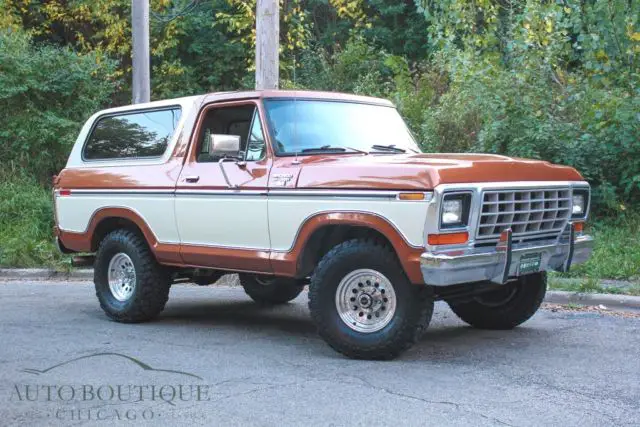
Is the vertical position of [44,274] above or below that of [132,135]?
below

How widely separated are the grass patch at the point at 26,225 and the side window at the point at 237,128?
17.4 ft

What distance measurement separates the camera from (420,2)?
15688 mm

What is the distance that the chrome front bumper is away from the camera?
5906mm

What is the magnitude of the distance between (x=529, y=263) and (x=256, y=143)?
243cm

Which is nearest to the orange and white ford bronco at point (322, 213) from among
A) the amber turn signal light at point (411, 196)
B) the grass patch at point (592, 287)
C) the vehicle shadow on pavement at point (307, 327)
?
the amber turn signal light at point (411, 196)

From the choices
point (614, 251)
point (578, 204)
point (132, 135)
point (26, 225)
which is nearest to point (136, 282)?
point (132, 135)

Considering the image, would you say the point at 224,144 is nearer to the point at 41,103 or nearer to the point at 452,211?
the point at 452,211

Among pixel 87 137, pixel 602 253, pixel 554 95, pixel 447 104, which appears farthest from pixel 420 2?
pixel 87 137

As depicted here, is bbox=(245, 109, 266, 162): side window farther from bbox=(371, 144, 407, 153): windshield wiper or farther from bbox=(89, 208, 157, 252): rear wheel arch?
bbox=(89, 208, 157, 252): rear wheel arch

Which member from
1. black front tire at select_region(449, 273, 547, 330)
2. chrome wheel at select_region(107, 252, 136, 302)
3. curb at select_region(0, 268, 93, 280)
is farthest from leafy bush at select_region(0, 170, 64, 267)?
black front tire at select_region(449, 273, 547, 330)

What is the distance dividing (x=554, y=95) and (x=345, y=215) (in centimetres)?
826

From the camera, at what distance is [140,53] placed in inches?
541

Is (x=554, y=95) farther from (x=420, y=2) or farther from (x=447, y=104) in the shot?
(x=420, y=2)

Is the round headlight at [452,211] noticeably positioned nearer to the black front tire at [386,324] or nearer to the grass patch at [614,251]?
the black front tire at [386,324]
